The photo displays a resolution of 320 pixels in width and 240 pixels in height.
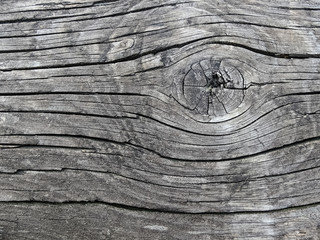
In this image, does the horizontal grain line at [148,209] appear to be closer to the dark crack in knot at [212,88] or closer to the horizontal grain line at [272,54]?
the dark crack in knot at [212,88]

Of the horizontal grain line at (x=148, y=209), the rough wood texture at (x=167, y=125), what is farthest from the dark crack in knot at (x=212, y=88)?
the horizontal grain line at (x=148, y=209)

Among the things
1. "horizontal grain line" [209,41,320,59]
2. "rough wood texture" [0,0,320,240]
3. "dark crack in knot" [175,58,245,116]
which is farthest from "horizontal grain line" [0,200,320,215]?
"horizontal grain line" [209,41,320,59]

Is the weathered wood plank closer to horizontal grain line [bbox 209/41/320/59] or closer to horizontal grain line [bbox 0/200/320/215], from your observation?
horizontal grain line [bbox 0/200/320/215]

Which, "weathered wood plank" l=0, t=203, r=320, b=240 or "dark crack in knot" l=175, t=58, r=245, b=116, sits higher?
"dark crack in knot" l=175, t=58, r=245, b=116

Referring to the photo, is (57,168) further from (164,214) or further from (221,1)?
(221,1)

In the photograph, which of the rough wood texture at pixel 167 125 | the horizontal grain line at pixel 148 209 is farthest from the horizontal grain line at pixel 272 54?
the horizontal grain line at pixel 148 209

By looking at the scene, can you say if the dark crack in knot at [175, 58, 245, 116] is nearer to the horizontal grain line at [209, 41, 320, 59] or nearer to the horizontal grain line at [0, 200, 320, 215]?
the horizontal grain line at [209, 41, 320, 59]

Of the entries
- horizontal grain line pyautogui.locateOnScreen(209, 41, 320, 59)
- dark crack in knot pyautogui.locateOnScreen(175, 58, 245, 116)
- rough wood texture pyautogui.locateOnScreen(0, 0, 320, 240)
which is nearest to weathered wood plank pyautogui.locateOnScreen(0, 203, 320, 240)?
rough wood texture pyautogui.locateOnScreen(0, 0, 320, 240)

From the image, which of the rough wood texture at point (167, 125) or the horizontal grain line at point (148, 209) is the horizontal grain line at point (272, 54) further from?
the horizontal grain line at point (148, 209)

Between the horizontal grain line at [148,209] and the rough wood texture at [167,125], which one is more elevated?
the rough wood texture at [167,125]
